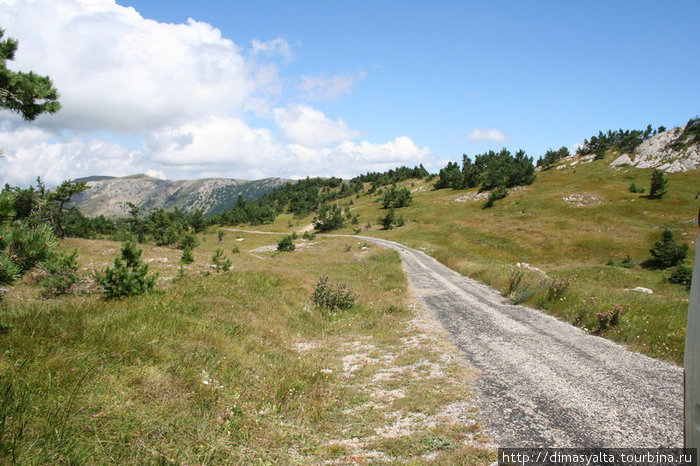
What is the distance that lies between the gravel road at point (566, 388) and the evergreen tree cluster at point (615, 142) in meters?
153

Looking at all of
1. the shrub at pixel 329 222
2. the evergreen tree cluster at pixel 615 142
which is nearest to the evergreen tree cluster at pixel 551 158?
the evergreen tree cluster at pixel 615 142

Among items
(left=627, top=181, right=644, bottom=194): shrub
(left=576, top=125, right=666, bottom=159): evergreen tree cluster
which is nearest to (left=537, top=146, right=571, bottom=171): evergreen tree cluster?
(left=576, top=125, right=666, bottom=159): evergreen tree cluster

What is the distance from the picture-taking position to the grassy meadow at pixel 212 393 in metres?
4.45

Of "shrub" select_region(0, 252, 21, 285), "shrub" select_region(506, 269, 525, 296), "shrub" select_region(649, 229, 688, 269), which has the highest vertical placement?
"shrub" select_region(0, 252, 21, 285)

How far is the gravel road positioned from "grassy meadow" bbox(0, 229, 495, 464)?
2.37 ft

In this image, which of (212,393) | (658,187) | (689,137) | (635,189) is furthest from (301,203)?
(212,393)

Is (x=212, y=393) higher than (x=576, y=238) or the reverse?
higher

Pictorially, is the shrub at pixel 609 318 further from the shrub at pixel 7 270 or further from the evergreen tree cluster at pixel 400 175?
the evergreen tree cluster at pixel 400 175

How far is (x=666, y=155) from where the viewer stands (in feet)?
345

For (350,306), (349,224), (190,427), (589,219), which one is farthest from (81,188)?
(589,219)

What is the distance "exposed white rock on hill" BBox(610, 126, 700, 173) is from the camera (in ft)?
322

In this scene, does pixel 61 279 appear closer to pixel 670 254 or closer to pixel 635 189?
pixel 670 254

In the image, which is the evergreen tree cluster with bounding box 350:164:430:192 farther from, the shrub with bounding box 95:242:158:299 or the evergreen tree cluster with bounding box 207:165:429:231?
the shrub with bounding box 95:242:158:299

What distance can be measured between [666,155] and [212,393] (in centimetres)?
14569
